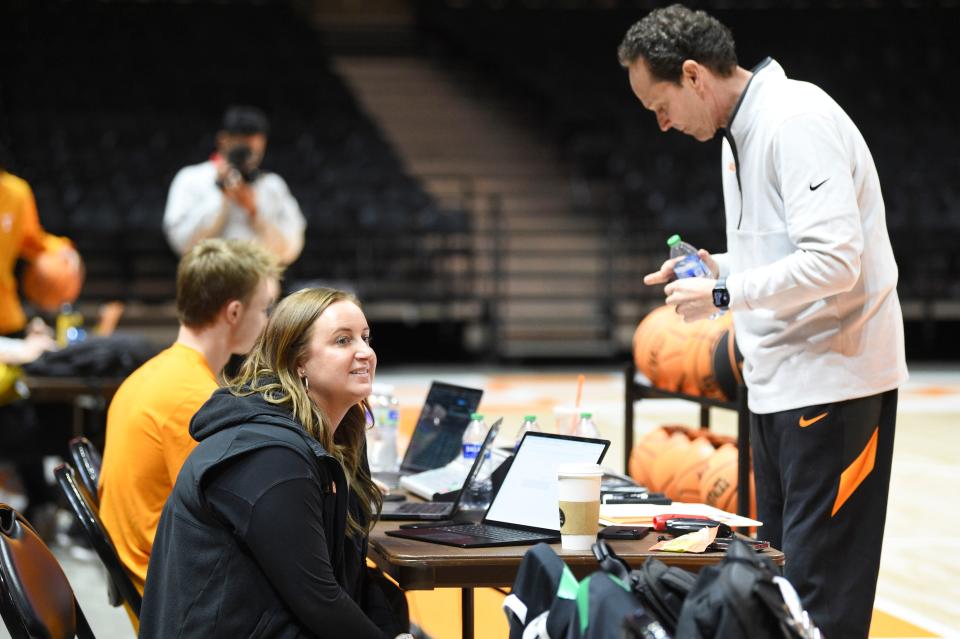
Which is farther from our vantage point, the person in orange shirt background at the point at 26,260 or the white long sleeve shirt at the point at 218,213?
the white long sleeve shirt at the point at 218,213

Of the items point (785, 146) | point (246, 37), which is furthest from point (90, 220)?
point (785, 146)

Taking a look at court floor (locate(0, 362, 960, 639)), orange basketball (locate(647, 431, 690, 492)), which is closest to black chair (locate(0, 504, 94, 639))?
court floor (locate(0, 362, 960, 639))

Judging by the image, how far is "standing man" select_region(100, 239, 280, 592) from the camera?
313cm

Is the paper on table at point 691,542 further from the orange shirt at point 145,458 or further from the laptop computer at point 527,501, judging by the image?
the orange shirt at point 145,458

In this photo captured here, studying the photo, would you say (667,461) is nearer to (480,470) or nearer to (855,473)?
(480,470)

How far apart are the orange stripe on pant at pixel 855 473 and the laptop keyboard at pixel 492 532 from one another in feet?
2.48

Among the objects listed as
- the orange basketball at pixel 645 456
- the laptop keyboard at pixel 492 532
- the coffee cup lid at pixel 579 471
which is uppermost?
the coffee cup lid at pixel 579 471

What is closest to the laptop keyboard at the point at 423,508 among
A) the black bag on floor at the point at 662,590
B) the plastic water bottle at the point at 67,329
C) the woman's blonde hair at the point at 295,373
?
the woman's blonde hair at the point at 295,373

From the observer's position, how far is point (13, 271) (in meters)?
6.45

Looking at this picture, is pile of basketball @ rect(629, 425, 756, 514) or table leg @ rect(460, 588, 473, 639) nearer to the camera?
table leg @ rect(460, 588, 473, 639)

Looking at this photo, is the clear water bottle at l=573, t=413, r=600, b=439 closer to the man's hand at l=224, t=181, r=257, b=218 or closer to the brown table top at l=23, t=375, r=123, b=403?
the brown table top at l=23, t=375, r=123, b=403

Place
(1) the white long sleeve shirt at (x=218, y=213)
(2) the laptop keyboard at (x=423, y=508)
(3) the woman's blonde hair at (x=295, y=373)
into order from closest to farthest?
(3) the woman's blonde hair at (x=295, y=373) → (2) the laptop keyboard at (x=423, y=508) → (1) the white long sleeve shirt at (x=218, y=213)

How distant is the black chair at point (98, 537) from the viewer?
9.44 ft

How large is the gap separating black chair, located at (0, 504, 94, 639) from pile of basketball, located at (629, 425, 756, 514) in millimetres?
2468
